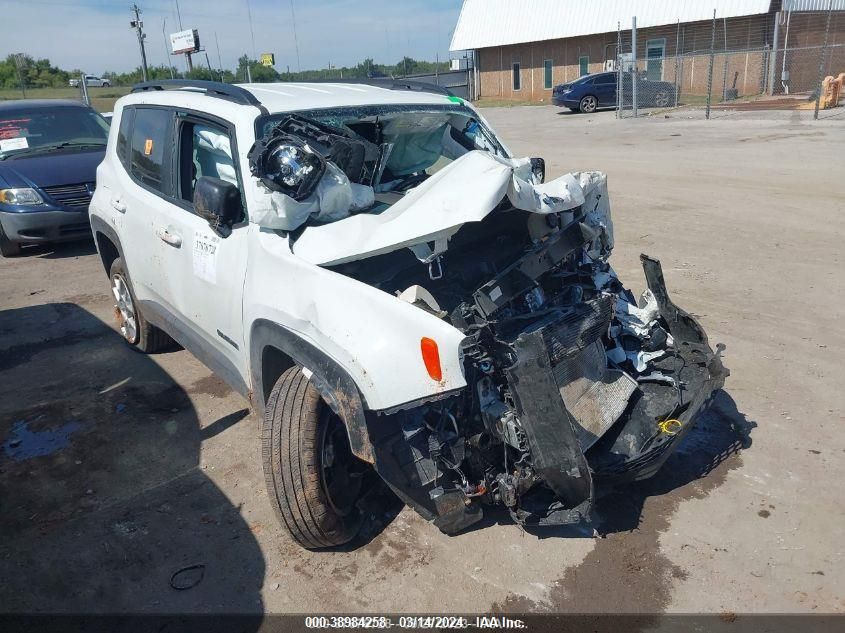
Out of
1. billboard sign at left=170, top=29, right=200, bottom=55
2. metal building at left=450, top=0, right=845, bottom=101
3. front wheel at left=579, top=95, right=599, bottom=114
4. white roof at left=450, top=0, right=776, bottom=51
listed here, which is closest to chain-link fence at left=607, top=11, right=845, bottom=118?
metal building at left=450, top=0, right=845, bottom=101

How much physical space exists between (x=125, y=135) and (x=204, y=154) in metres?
1.25

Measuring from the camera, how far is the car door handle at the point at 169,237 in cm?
389

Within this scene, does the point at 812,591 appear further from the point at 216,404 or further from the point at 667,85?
the point at 667,85

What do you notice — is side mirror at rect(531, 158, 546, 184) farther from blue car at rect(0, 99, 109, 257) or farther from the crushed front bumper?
blue car at rect(0, 99, 109, 257)

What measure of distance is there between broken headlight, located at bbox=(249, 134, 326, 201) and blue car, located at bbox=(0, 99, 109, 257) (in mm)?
6013

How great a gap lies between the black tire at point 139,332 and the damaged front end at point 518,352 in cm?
226

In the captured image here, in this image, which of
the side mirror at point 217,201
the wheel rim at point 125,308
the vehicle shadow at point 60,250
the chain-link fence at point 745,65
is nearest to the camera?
the side mirror at point 217,201

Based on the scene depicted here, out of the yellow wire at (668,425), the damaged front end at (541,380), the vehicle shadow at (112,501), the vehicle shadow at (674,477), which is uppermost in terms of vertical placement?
the damaged front end at (541,380)

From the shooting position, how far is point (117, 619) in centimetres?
284

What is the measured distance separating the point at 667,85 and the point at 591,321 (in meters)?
24.0

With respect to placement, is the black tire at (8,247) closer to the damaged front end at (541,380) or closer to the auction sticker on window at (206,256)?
the auction sticker on window at (206,256)

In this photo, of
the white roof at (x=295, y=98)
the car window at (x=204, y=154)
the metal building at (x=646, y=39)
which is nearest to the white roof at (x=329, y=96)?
the white roof at (x=295, y=98)

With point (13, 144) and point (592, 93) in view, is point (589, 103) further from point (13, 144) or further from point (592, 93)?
point (13, 144)

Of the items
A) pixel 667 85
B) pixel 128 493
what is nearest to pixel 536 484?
pixel 128 493
